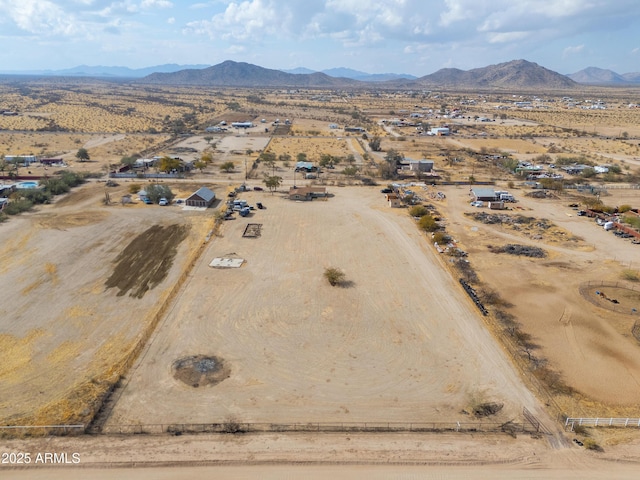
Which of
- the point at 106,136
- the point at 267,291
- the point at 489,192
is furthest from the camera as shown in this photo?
the point at 106,136

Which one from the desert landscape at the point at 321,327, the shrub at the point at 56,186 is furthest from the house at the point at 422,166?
the shrub at the point at 56,186

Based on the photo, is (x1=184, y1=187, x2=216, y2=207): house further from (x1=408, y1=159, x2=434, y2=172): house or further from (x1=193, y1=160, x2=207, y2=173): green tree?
(x1=408, y1=159, x2=434, y2=172): house

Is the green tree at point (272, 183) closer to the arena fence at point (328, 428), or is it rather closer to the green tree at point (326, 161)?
the green tree at point (326, 161)

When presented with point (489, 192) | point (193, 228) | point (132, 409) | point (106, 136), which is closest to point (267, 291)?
point (132, 409)

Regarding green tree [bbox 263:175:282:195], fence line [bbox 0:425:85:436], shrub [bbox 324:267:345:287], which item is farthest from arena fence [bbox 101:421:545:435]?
green tree [bbox 263:175:282:195]

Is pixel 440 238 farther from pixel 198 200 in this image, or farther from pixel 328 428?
pixel 198 200

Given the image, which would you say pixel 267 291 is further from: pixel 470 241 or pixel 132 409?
pixel 470 241

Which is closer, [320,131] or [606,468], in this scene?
[606,468]
